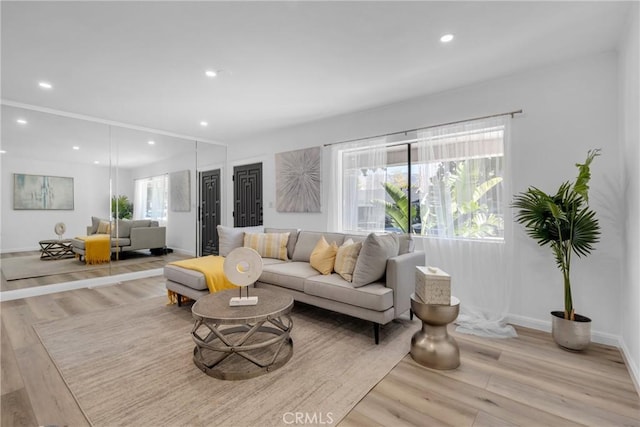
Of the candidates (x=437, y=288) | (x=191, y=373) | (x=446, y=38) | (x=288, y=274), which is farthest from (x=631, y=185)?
(x=191, y=373)

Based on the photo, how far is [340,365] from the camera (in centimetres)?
212

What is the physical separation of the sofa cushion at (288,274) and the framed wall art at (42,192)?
3396mm

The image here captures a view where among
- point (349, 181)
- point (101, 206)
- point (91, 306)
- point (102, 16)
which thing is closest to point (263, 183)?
point (349, 181)

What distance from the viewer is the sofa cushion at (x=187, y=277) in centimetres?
302

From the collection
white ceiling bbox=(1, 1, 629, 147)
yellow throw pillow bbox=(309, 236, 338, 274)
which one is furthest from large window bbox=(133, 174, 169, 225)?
yellow throw pillow bbox=(309, 236, 338, 274)

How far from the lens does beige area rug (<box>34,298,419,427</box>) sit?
1612mm

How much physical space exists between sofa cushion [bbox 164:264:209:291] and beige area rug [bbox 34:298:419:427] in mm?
356

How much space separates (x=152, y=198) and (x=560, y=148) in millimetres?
6019

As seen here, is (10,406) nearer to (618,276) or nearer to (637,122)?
(637,122)

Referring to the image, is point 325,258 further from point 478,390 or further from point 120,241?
point 120,241

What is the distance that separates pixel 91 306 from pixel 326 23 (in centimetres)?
402

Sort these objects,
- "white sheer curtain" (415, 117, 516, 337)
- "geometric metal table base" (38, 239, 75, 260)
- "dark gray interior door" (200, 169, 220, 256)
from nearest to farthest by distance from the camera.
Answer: "white sheer curtain" (415, 117, 516, 337) → "geometric metal table base" (38, 239, 75, 260) → "dark gray interior door" (200, 169, 220, 256)

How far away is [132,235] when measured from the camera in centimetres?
492

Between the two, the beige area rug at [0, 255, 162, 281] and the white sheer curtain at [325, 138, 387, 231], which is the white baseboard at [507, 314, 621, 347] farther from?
the beige area rug at [0, 255, 162, 281]
